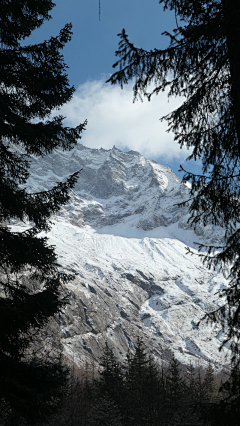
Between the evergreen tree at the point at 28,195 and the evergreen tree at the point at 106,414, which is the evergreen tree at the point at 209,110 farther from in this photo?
the evergreen tree at the point at 106,414

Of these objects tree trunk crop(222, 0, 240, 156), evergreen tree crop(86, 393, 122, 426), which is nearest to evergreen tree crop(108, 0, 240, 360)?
tree trunk crop(222, 0, 240, 156)

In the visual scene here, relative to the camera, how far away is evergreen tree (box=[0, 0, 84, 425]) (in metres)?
5.75

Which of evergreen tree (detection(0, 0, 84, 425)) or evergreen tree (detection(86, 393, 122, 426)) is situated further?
evergreen tree (detection(86, 393, 122, 426))

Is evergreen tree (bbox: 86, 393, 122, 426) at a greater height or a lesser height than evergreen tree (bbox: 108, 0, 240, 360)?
lesser

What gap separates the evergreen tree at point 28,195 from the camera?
18.9ft

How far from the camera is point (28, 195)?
6527mm

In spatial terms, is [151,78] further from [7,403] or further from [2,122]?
[7,403]

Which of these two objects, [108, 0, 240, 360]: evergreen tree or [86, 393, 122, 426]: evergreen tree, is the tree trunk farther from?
[86, 393, 122, 426]: evergreen tree

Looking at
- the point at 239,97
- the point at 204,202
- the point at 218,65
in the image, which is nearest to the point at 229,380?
the point at 204,202

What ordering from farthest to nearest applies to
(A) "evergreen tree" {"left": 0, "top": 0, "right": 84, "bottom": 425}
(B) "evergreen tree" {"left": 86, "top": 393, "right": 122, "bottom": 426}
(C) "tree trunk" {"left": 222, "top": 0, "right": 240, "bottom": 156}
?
(B) "evergreen tree" {"left": 86, "top": 393, "right": 122, "bottom": 426}
(A) "evergreen tree" {"left": 0, "top": 0, "right": 84, "bottom": 425}
(C) "tree trunk" {"left": 222, "top": 0, "right": 240, "bottom": 156}

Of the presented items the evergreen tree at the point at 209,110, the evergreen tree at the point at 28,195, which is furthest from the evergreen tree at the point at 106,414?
the evergreen tree at the point at 209,110

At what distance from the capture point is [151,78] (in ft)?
16.3

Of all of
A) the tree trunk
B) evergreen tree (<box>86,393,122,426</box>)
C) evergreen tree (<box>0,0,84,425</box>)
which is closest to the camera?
the tree trunk

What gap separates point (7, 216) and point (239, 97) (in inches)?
202
